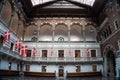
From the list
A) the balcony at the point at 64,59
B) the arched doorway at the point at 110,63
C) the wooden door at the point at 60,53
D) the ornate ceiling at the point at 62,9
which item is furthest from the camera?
the ornate ceiling at the point at 62,9

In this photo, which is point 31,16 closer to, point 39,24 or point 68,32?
point 39,24

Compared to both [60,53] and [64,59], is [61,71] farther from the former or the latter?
[60,53]

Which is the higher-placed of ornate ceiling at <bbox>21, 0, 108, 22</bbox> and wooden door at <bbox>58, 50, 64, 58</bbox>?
ornate ceiling at <bbox>21, 0, 108, 22</bbox>

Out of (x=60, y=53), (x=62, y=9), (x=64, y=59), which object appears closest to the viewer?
(x=64, y=59)

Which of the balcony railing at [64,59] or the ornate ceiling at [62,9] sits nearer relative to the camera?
the balcony railing at [64,59]

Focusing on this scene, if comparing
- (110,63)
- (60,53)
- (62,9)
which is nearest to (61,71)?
(60,53)

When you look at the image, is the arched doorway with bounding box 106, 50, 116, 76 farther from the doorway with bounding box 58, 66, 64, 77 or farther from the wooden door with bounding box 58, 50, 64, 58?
the wooden door with bounding box 58, 50, 64, 58

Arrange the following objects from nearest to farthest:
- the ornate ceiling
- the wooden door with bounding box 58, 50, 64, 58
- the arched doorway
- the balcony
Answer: the arched doorway, the balcony, the wooden door with bounding box 58, 50, 64, 58, the ornate ceiling

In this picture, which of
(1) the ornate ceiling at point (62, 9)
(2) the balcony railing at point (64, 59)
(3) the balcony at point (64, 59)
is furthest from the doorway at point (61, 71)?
(1) the ornate ceiling at point (62, 9)

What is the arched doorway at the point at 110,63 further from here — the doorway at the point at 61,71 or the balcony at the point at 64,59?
the doorway at the point at 61,71

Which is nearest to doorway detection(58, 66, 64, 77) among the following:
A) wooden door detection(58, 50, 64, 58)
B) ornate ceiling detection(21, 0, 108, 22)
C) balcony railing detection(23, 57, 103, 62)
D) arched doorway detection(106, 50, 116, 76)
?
balcony railing detection(23, 57, 103, 62)

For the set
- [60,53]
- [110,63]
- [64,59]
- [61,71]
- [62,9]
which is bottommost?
[61,71]

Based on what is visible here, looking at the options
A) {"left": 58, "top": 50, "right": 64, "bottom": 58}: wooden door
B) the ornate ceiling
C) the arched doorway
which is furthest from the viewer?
the ornate ceiling

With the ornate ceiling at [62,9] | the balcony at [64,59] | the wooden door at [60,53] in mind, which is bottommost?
the balcony at [64,59]
